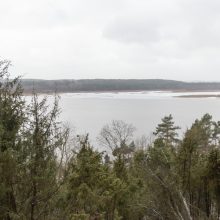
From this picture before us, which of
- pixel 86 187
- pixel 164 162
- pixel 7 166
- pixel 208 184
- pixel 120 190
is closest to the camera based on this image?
pixel 7 166

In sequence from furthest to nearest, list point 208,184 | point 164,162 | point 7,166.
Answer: point 164,162 → point 208,184 → point 7,166

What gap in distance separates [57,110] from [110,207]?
7.49 m

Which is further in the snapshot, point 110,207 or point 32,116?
point 110,207

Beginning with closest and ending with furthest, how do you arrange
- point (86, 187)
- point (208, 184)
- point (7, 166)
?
point (7, 166)
point (86, 187)
point (208, 184)

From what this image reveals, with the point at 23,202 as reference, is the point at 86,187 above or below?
below

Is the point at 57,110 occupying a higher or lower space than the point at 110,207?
higher

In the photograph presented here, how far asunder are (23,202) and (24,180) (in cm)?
40

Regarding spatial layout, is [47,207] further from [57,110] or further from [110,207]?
[110,207]

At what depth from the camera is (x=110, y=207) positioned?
543 inches

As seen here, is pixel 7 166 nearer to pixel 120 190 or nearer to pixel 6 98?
pixel 6 98

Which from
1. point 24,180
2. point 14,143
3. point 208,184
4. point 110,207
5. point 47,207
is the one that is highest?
point 14,143

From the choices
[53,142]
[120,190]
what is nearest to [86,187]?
[120,190]

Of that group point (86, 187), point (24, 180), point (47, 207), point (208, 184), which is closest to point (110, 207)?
point (86, 187)

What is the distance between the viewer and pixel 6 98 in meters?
7.22
